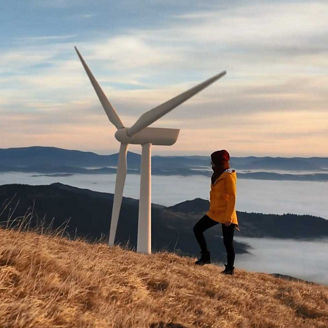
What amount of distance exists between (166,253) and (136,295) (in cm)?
732

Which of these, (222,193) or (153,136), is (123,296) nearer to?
(222,193)

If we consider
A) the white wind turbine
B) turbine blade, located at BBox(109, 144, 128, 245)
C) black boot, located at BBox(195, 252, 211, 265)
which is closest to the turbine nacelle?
the white wind turbine

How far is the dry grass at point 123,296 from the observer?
7832mm

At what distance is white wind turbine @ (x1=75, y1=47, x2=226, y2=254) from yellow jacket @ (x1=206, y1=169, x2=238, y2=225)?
12583mm

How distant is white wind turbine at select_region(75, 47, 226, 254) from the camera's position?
89.1ft

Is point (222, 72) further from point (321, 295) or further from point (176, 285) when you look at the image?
point (176, 285)

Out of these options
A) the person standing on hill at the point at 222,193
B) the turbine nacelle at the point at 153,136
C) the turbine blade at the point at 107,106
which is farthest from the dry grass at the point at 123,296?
the turbine blade at the point at 107,106

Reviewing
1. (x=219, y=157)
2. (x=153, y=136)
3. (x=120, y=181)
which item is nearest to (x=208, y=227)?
(x=219, y=157)

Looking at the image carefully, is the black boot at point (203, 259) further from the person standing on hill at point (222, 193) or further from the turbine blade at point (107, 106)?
the turbine blade at point (107, 106)

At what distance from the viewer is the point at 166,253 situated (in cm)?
1705

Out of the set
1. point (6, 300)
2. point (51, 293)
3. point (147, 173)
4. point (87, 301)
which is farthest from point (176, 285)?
point (147, 173)

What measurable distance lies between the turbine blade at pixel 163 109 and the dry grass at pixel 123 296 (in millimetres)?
12722

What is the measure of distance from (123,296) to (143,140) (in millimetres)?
19866

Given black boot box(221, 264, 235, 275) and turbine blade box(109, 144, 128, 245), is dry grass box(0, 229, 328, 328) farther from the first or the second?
turbine blade box(109, 144, 128, 245)
